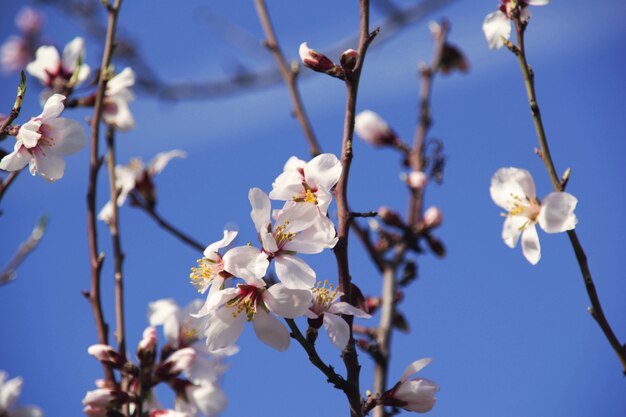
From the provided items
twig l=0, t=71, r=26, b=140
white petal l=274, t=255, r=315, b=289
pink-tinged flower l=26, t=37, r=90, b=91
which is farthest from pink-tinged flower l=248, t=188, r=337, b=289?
pink-tinged flower l=26, t=37, r=90, b=91

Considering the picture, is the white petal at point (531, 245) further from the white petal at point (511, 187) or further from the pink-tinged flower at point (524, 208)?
the white petal at point (511, 187)

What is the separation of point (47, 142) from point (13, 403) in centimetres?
A: 105

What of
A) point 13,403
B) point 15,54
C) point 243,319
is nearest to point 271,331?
point 243,319

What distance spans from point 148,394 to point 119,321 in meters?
0.22

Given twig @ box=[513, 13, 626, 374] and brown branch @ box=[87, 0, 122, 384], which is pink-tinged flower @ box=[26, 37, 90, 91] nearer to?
brown branch @ box=[87, 0, 122, 384]

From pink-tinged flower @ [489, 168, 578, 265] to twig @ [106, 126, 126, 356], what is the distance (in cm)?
104

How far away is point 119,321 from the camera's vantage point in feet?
6.03

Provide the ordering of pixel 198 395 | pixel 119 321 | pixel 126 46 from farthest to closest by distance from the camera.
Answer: pixel 126 46, pixel 198 395, pixel 119 321

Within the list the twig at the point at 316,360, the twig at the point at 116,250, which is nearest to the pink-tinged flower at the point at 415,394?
the twig at the point at 316,360

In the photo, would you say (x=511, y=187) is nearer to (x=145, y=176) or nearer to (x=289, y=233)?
(x=289, y=233)

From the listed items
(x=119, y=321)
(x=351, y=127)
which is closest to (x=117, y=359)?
(x=119, y=321)

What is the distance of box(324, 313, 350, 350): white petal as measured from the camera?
Answer: 1.25 metres

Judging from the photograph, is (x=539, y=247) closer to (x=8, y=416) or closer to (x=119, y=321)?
(x=119, y=321)

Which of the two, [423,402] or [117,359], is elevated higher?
[117,359]
